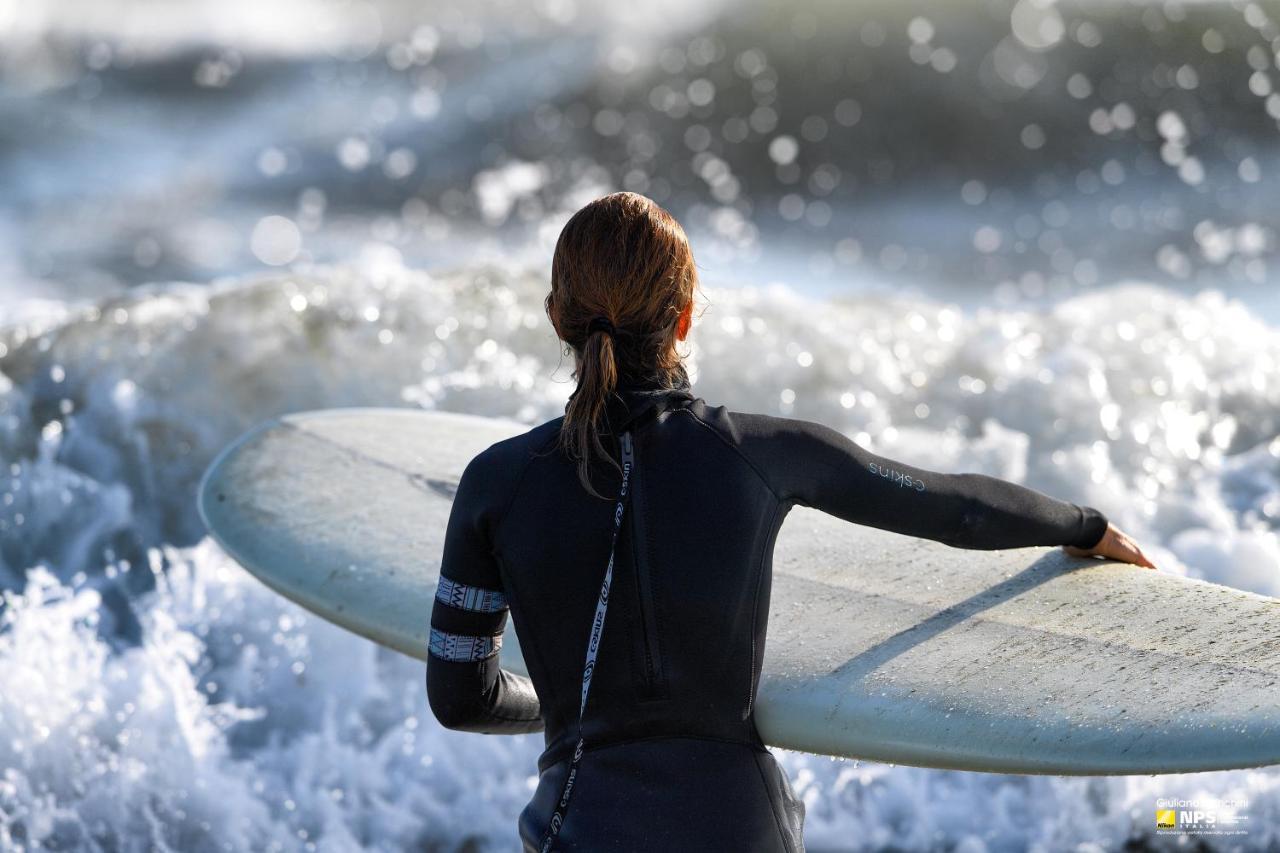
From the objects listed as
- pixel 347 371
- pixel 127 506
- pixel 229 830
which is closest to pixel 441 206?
pixel 347 371

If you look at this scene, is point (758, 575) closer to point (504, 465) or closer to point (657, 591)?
point (657, 591)

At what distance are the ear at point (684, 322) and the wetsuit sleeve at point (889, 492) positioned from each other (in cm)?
13

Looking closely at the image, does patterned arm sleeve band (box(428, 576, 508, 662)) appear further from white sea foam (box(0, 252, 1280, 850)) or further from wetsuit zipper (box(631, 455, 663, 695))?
white sea foam (box(0, 252, 1280, 850))

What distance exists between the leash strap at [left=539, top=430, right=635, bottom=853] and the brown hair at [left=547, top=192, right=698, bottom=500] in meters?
0.02

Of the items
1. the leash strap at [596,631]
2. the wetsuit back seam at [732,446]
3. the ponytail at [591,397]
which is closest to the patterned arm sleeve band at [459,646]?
the leash strap at [596,631]

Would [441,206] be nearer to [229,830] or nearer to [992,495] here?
[229,830]

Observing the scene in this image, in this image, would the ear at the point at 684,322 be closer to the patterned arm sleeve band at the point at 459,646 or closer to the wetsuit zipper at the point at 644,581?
the wetsuit zipper at the point at 644,581

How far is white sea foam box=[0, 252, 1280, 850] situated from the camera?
3232mm

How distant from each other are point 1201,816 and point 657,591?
7.61 feet

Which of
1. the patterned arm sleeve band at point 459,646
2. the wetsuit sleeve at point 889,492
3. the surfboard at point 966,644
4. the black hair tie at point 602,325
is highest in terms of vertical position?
the black hair tie at point 602,325

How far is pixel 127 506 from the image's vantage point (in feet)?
14.1

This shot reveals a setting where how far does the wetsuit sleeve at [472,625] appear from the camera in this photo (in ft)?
5.10

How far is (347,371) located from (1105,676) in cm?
350

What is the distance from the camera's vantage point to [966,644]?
216 cm
